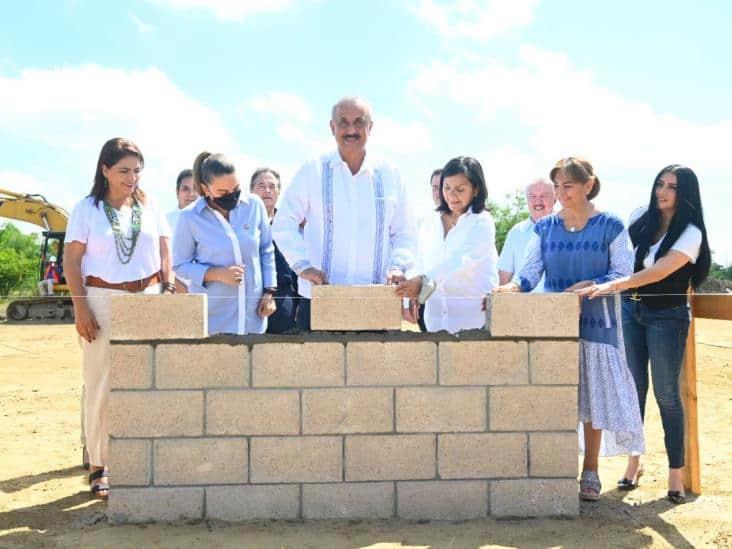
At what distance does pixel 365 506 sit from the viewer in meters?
3.67

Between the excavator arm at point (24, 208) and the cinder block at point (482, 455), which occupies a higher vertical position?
the excavator arm at point (24, 208)

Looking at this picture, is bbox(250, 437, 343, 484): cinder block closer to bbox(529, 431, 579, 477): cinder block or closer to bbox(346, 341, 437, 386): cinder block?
bbox(346, 341, 437, 386): cinder block

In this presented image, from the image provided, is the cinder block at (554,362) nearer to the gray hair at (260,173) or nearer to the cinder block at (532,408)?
the cinder block at (532,408)

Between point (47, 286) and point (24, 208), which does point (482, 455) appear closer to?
point (47, 286)

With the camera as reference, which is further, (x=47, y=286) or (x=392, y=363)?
(x=47, y=286)

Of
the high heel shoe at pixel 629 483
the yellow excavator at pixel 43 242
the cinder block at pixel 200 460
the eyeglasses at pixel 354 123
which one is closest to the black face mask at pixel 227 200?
the eyeglasses at pixel 354 123

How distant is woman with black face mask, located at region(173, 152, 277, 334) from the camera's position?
412 cm

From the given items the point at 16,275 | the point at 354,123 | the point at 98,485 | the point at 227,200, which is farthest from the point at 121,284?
the point at 16,275

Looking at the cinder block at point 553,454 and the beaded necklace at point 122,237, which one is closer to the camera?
the cinder block at point 553,454

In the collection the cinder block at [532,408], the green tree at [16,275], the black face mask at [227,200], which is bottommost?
the cinder block at [532,408]

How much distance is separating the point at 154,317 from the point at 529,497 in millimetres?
2002

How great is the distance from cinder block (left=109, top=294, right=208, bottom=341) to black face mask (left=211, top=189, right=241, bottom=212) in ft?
2.48

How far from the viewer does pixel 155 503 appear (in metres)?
3.64

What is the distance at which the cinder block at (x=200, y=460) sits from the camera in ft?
11.9
